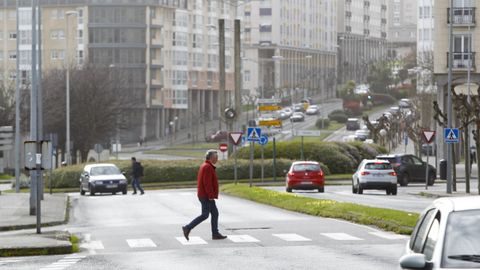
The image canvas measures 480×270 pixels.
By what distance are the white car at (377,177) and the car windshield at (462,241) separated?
46.1 meters

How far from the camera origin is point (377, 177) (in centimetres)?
5656

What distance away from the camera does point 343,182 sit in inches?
2886

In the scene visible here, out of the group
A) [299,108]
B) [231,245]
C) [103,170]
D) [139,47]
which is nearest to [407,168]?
[103,170]

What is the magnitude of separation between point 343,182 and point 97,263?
173 ft

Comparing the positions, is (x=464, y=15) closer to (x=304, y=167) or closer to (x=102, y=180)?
(x=304, y=167)

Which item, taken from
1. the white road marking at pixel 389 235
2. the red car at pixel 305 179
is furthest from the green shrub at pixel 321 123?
the white road marking at pixel 389 235

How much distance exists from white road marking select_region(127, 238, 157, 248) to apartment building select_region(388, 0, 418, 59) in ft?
362

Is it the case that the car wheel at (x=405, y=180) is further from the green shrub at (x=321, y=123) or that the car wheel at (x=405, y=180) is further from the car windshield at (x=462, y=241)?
the green shrub at (x=321, y=123)

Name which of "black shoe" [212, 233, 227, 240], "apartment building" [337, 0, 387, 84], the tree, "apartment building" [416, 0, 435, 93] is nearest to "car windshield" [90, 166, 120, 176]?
"black shoe" [212, 233, 227, 240]

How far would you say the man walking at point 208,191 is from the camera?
1033 inches

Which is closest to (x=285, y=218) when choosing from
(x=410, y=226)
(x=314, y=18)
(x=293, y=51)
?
(x=410, y=226)

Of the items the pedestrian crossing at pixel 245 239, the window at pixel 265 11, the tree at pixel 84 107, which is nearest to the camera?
the pedestrian crossing at pixel 245 239

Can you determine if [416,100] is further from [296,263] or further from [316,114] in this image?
[296,263]

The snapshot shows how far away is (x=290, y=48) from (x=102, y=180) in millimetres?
106322
